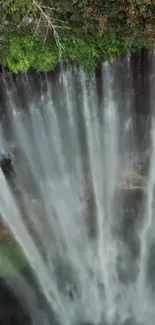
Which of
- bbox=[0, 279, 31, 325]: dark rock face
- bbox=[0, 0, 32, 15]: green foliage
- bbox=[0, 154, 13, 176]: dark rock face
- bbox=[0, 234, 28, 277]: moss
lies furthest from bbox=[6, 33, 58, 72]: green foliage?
bbox=[0, 279, 31, 325]: dark rock face

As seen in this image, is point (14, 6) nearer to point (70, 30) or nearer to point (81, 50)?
point (70, 30)

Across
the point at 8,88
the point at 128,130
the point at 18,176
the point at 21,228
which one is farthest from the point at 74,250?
the point at 8,88

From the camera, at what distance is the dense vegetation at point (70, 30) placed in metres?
7.05

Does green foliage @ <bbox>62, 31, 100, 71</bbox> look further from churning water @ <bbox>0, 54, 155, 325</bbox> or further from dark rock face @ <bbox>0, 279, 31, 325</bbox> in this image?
dark rock face @ <bbox>0, 279, 31, 325</bbox>

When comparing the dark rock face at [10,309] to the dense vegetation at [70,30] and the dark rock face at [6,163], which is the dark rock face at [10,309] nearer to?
the dark rock face at [6,163]

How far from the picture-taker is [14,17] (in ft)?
24.9

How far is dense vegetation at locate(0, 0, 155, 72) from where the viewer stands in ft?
23.1

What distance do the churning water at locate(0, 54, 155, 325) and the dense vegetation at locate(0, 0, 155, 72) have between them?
0.40m

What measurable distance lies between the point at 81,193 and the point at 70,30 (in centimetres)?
410

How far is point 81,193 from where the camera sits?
→ 10.3 m

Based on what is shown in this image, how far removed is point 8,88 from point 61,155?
210 cm

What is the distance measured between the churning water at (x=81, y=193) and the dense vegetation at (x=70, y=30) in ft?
1.31

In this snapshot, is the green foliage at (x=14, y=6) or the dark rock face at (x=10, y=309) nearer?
the green foliage at (x=14, y=6)

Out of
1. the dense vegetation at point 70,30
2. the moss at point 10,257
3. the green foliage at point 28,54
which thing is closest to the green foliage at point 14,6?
the dense vegetation at point 70,30
